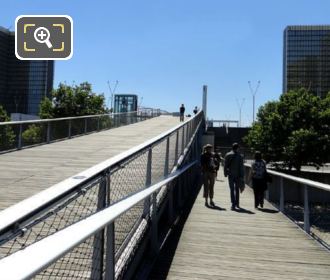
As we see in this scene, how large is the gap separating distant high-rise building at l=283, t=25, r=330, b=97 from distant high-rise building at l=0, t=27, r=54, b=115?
58.3 m

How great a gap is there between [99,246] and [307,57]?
391 ft

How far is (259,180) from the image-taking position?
40.7ft

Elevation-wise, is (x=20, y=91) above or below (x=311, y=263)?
above

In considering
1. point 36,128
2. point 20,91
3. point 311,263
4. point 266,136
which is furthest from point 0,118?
point 20,91

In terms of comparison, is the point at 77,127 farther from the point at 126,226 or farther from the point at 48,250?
the point at 48,250

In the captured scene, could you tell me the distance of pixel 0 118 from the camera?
61.8 m

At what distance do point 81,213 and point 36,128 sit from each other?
14.1 meters

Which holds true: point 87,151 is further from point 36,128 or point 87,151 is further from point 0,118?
point 0,118

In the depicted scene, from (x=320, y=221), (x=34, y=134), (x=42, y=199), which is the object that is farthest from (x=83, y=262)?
(x=34, y=134)

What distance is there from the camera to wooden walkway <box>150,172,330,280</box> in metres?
5.68

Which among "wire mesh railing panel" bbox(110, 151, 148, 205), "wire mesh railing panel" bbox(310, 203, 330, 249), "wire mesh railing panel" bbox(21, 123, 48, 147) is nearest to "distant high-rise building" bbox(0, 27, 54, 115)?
"wire mesh railing panel" bbox(21, 123, 48, 147)

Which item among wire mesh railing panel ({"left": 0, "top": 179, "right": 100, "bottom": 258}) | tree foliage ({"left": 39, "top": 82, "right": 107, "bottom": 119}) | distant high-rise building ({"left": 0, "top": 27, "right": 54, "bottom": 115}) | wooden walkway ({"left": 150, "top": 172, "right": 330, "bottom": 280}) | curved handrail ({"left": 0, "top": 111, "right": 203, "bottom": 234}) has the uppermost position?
distant high-rise building ({"left": 0, "top": 27, "right": 54, "bottom": 115})

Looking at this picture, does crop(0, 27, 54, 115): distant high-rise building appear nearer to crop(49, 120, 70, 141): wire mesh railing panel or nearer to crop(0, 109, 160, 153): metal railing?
crop(0, 109, 160, 153): metal railing

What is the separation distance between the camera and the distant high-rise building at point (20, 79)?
433 ft
